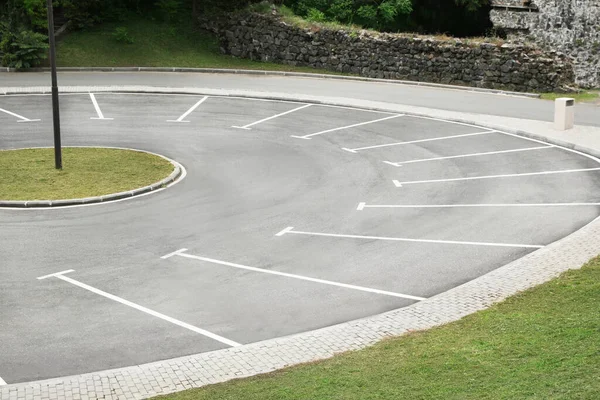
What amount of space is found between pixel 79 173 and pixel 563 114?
48.8 feet

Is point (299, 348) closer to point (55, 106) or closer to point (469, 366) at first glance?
point (469, 366)

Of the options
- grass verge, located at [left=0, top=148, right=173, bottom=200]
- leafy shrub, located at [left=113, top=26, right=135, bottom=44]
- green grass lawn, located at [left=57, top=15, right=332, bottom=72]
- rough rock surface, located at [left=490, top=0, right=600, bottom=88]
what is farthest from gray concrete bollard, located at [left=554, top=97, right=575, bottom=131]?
leafy shrub, located at [left=113, top=26, right=135, bottom=44]

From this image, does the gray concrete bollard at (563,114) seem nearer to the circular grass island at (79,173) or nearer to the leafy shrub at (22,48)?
the circular grass island at (79,173)

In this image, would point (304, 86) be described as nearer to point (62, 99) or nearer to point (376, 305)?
point (62, 99)

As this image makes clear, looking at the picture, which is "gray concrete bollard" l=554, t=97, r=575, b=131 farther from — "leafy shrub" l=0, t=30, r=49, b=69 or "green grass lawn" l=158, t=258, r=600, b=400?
"leafy shrub" l=0, t=30, r=49, b=69

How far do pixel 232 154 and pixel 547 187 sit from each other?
27.8 feet

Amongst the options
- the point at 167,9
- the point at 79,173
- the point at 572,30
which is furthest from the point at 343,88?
the point at 79,173

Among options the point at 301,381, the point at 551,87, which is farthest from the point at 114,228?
the point at 551,87

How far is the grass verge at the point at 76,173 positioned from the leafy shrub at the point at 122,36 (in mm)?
18692

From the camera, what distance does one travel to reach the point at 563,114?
88.9ft

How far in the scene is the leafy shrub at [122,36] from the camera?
41500mm

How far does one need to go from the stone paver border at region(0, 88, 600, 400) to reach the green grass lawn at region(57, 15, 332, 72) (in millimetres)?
26301

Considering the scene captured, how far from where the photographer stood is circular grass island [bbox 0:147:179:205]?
781 inches

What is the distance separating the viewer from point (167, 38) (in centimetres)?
4266
